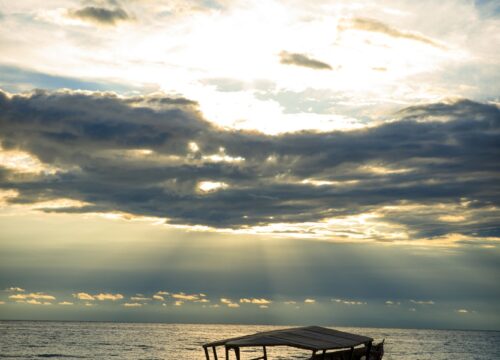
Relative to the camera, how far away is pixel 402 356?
11700 centimetres

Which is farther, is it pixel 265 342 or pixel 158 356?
pixel 158 356

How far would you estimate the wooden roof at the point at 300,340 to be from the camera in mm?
24984

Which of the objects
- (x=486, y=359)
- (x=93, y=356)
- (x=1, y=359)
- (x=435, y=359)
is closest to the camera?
(x=1, y=359)

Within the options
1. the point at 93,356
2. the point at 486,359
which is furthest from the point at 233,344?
the point at 486,359

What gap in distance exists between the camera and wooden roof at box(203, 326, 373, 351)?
984 inches

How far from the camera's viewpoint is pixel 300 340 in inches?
1035

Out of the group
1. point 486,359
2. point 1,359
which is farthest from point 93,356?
point 486,359

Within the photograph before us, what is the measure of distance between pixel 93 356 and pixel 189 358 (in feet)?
50.2

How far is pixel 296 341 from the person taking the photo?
25656 mm

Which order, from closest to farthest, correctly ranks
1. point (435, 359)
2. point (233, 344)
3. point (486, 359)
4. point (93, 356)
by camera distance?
point (233, 344) < point (93, 356) < point (435, 359) < point (486, 359)

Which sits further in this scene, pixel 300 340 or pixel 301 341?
pixel 300 340

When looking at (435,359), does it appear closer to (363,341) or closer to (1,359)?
(1,359)

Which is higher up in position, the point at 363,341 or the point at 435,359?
the point at 363,341

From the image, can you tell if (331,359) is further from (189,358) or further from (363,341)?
(189,358)
